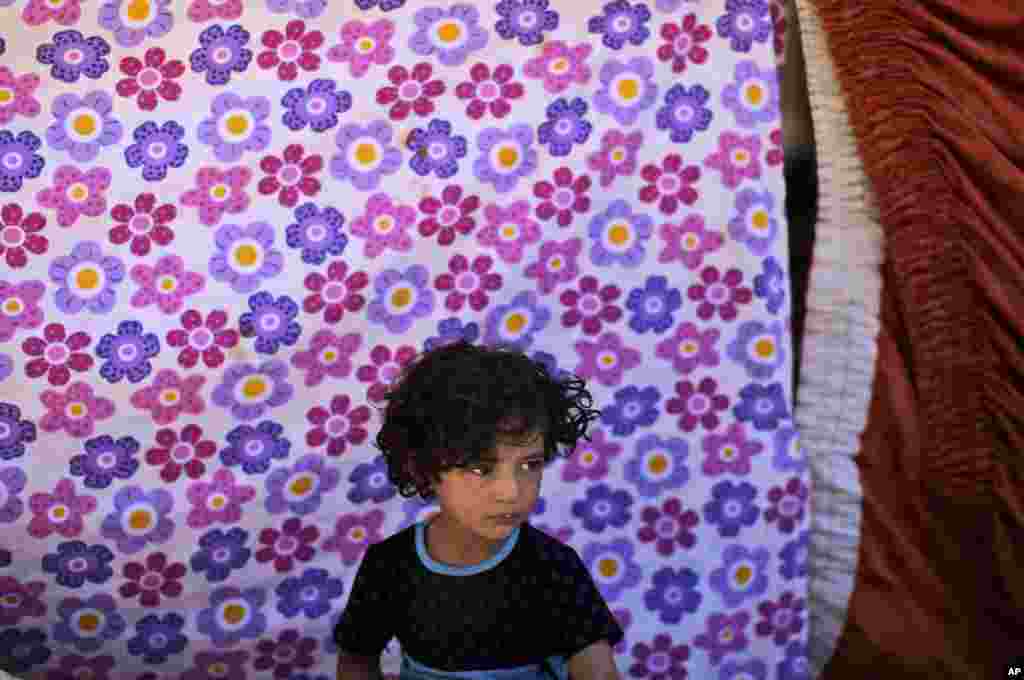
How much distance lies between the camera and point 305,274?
0.92m

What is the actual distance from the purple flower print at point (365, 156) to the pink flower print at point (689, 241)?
222 millimetres

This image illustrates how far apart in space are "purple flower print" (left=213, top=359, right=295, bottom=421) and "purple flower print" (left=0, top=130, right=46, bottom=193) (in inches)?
8.5

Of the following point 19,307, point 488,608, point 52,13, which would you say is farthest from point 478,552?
point 52,13

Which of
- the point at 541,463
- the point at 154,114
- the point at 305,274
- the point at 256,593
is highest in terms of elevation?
the point at 154,114

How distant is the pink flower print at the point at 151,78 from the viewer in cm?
93

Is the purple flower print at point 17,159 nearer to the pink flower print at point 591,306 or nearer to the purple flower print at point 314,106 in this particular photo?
the purple flower print at point 314,106

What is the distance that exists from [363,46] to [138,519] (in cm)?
41

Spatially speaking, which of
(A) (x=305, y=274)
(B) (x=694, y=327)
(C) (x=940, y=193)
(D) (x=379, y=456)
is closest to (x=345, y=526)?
(D) (x=379, y=456)

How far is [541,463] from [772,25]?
0.48m

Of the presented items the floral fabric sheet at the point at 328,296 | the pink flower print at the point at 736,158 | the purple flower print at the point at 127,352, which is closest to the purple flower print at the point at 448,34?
the floral fabric sheet at the point at 328,296

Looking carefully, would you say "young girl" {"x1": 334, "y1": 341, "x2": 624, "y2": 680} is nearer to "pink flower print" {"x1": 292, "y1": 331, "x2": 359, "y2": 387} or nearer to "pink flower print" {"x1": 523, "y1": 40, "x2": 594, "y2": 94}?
"pink flower print" {"x1": 292, "y1": 331, "x2": 359, "y2": 387}

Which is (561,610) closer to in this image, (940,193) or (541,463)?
(541,463)

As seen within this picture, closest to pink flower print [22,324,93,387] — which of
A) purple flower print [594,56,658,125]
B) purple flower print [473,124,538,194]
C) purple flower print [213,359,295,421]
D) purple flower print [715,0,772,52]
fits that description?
purple flower print [213,359,295,421]

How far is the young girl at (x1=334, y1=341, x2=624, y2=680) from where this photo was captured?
2.34ft
